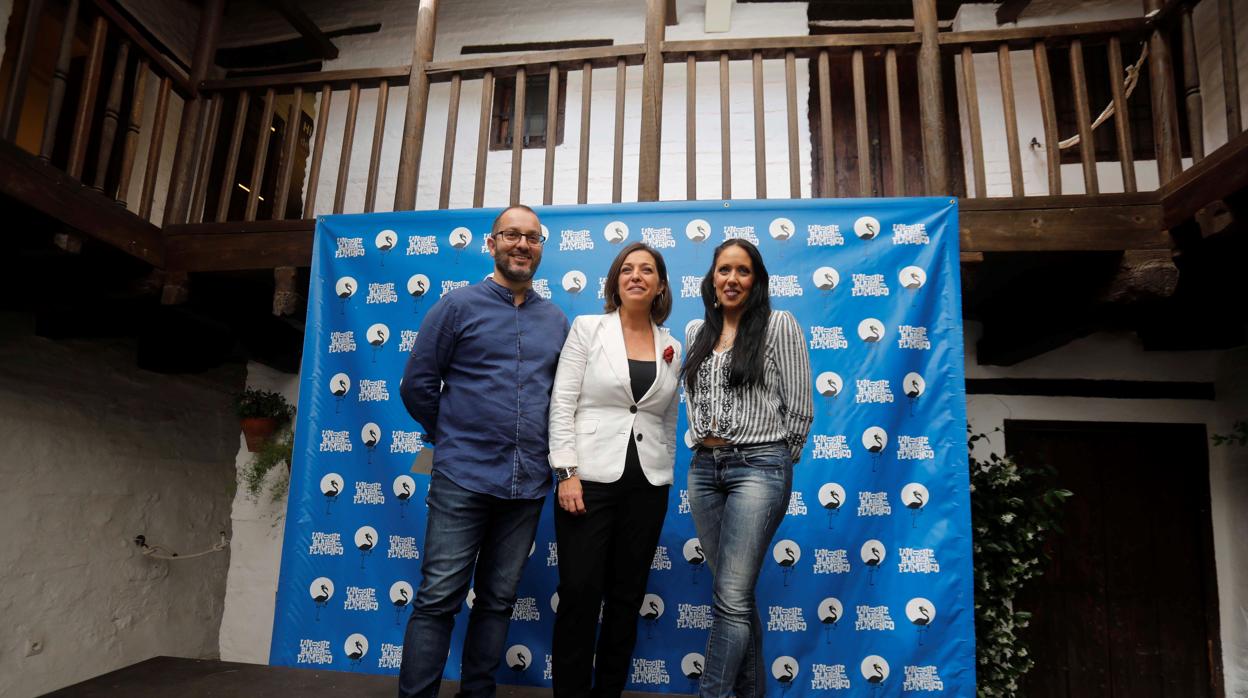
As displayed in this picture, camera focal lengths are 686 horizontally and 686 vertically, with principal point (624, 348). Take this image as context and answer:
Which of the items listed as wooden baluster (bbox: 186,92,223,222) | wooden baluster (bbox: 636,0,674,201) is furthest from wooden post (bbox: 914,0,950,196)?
wooden baluster (bbox: 186,92,223,222)

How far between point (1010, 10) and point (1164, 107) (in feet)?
7.44

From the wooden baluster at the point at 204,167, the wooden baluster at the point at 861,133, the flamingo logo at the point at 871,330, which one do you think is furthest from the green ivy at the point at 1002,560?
the wooden baluster at the point at 204,167

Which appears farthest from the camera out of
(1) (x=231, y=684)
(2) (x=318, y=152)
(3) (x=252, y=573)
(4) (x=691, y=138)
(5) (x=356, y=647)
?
(3) (x=252, y=573)

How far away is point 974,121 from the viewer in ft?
11.4

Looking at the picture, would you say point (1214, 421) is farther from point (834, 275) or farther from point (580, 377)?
point (580, 377)

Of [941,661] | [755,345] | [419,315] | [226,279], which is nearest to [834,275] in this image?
[755,345]

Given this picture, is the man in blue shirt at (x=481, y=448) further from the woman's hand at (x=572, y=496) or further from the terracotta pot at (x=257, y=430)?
the terracotta pot at (x=257, y=430)

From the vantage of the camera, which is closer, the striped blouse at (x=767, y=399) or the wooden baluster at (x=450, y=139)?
the striped blouse at (x=767, y=399)

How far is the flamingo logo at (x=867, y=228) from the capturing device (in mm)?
3301

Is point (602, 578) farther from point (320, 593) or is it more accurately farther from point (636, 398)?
point (320, 593)

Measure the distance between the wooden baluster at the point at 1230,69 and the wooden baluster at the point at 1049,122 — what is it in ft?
2.10

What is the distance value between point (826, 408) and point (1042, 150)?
3.30 meters

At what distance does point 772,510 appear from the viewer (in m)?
2.20

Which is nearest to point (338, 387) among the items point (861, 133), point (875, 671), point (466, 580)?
point (466, 580)
